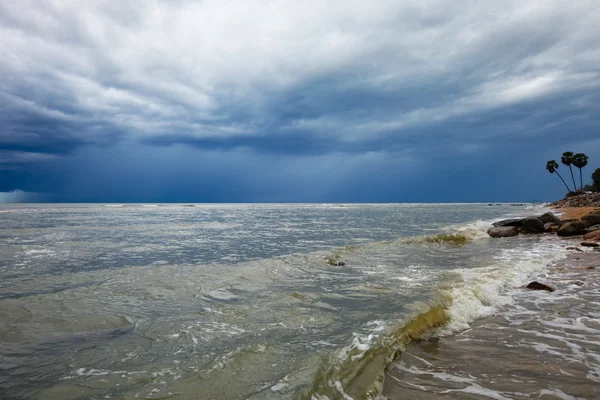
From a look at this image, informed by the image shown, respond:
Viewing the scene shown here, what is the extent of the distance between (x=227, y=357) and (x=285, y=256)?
32.2 ft

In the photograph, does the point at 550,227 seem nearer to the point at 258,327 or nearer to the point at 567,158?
the point at 258,327

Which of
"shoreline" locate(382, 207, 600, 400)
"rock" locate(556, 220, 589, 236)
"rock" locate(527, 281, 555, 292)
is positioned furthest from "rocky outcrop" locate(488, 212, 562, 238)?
"shoreline" locate(382, 207, 600, 400)

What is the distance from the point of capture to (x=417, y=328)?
6016mm

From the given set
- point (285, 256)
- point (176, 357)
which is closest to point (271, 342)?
point (176, 357)

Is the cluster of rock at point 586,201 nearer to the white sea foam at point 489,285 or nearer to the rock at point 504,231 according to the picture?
the rock at point 504,231

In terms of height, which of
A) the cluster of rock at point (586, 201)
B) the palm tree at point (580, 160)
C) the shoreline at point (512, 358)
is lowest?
the shoreline at point (512, 358)

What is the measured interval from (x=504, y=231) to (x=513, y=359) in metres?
23.4

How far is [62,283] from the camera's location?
9.45 metres

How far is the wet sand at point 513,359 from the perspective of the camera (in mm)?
3953

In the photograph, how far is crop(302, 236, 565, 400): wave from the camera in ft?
13.4

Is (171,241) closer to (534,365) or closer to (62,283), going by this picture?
(62,283)

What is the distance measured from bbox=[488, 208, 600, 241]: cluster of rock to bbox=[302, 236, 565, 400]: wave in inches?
567

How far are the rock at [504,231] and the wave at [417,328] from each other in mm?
14006

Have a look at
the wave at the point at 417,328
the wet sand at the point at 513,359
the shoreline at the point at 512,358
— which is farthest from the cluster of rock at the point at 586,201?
the wet sand at the point at 513,359
